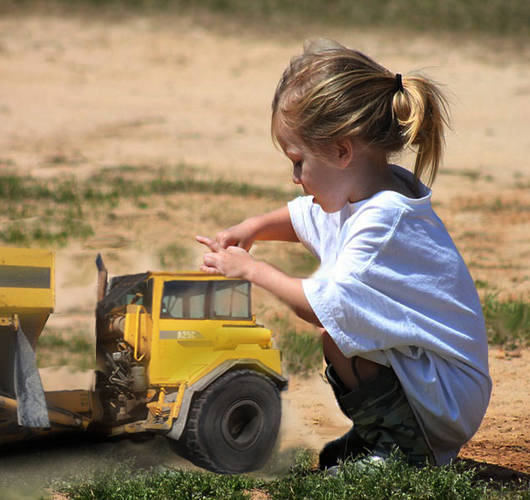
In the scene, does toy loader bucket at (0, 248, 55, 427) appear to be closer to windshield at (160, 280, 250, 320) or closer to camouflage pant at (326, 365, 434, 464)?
windshield at (160, 280, 250, 320)

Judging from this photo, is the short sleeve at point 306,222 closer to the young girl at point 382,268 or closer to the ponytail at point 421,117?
the young girl at point 382,268

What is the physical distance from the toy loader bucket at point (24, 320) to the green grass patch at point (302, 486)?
0.31 m

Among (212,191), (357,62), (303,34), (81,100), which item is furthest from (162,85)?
(357,62)

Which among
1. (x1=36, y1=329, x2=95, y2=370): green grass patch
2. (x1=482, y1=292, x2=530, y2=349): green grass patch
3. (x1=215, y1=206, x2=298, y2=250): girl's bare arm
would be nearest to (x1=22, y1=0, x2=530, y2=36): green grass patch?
(x1=482, y1=292, x2=530, y2=349): green grass patch

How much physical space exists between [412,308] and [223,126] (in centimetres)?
1028

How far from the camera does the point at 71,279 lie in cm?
371

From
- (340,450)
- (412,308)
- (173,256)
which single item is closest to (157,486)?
(340,450)

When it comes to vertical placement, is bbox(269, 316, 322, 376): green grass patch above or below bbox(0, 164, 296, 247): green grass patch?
below

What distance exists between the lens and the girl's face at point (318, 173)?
9.39ft

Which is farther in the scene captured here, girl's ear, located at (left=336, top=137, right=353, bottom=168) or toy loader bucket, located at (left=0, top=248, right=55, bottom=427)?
girl's ear, located at (left=336, top=137, right=353, bottom=168)

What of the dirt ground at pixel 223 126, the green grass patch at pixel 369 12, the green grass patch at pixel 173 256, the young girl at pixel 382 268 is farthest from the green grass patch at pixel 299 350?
the green grass patch at pixel 369 12

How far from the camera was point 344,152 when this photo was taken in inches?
112

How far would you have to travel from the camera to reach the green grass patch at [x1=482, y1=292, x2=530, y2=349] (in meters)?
4.84

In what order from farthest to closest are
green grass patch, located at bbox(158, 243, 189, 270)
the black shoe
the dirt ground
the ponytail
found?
green grass patch, located at bbox(158, 243, 189, 270) → the dirt ground → the black shoe → the ponytail
